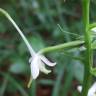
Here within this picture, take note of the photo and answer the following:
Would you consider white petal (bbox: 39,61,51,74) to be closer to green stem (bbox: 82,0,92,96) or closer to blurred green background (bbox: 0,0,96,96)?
green stem (bbox: 82,0,92,96)

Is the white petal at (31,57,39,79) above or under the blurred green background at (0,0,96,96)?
above

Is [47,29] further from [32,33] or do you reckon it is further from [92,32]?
[92,32]

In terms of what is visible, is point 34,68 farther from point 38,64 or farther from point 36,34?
point 36,34

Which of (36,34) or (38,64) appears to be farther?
(36,34)

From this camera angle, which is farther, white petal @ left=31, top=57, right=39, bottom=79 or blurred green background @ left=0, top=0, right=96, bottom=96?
blurred green background @ left=0, top=0, right=96, bottom=96

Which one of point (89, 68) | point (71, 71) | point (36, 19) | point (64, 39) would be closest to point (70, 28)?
point (64, 39)

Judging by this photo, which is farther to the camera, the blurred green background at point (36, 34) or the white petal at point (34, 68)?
the blurred green background at point (36, 34)

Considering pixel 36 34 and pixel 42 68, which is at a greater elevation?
pixel 42 68

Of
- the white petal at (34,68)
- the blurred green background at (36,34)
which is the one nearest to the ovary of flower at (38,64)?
the white petal at (34,68)

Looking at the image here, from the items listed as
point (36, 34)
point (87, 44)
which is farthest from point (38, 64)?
point (36, 34)

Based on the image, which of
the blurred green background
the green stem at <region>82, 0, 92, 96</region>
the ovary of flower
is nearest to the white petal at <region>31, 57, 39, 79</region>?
the ovary of flower

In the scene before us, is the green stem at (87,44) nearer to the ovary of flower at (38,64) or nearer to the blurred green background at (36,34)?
the ovary of flower at (38,64)
